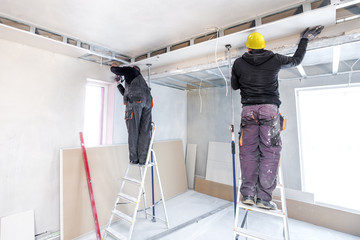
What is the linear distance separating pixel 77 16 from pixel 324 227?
4.01 metres

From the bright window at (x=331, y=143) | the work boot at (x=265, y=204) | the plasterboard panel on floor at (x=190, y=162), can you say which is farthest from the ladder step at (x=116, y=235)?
the bright window at (x=331, y=143)

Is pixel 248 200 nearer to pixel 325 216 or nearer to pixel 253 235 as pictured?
pixel 253 235

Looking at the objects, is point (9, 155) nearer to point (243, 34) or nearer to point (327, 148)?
point (243, 34)

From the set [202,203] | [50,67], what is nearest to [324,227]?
[202,203]

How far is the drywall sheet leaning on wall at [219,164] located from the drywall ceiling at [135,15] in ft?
7.86

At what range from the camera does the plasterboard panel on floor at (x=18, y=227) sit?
1.90m

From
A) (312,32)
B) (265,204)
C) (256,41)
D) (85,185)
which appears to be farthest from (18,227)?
(312,32)

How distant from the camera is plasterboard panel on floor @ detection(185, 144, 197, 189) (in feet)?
13.5

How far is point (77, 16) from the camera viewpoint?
177 centimetres

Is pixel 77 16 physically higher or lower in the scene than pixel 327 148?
higher

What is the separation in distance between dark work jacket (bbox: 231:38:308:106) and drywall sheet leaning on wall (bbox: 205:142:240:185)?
7.10 ft

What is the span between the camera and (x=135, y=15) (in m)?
1.77

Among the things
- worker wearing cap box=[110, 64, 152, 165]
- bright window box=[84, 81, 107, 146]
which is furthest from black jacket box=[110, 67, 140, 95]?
bright window box=[84, 81, 107, 146]

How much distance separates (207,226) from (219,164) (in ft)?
4.59
